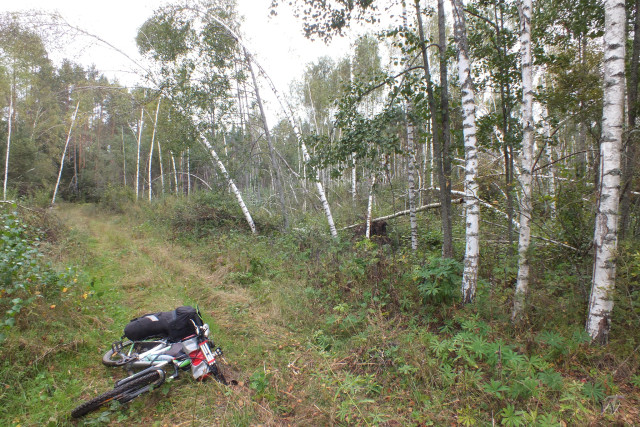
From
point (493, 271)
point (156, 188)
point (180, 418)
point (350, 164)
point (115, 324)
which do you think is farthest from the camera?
point (156, 188)

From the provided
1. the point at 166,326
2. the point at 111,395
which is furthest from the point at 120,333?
the point at 111,395

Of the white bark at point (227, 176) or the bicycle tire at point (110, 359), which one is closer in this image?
the bicycle tire at point (110, 359)

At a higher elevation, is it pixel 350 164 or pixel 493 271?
pixel 350 164

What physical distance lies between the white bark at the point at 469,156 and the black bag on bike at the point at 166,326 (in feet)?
12.1

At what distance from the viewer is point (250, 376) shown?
337cm

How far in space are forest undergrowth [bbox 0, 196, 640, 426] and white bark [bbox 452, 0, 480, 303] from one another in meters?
0.23

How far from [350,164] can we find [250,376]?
3.66 meters

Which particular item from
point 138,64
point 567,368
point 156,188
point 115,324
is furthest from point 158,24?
point 156,188

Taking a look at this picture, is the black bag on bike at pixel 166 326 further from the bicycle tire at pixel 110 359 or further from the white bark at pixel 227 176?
the white bark at pixel 227 176

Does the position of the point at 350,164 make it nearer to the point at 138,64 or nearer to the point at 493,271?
the point at 493,271

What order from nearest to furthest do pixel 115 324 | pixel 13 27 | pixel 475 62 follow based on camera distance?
pixel 115 324
pixel 475 62
pixel 13 27

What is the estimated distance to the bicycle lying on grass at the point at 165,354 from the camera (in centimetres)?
297

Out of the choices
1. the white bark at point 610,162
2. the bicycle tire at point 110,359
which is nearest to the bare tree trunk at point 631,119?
the white bark at point 610,162

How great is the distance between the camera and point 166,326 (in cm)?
351
